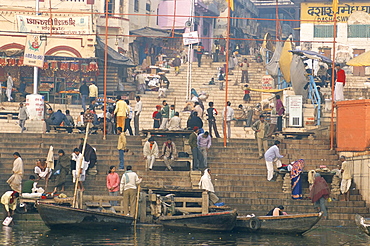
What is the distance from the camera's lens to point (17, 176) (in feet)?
77.9

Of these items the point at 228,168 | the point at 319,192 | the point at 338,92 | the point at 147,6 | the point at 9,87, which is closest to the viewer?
the point at 319,192

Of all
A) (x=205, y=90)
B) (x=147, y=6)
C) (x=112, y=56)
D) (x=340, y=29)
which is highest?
(x=147, y=6)

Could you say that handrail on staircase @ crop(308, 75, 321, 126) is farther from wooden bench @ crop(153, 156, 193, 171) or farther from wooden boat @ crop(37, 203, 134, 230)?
wooden boat @ crop(37, 203, 134, 230)

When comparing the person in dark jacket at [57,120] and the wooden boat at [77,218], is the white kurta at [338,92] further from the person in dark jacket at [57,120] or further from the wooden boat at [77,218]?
the wooden boat at [77,218]

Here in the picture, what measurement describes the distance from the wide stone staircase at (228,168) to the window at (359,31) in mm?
28116

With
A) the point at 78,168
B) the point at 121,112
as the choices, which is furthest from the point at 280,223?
the point at 121,112

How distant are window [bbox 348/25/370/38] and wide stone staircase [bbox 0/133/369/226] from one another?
2812cm

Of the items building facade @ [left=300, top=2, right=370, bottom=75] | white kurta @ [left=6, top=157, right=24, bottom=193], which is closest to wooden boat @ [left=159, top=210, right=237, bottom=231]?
white kurta @ [left=6, top=157, right=24, bottom=193]

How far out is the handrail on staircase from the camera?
3041 cm

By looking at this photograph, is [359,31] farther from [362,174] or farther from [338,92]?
[362,174]

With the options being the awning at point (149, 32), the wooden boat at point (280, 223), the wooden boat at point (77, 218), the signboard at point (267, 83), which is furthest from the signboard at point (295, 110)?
the awning at point (149, 32)

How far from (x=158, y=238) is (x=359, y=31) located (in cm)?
3784

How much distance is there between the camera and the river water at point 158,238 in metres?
18.3

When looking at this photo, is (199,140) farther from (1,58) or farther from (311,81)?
(1,58)
